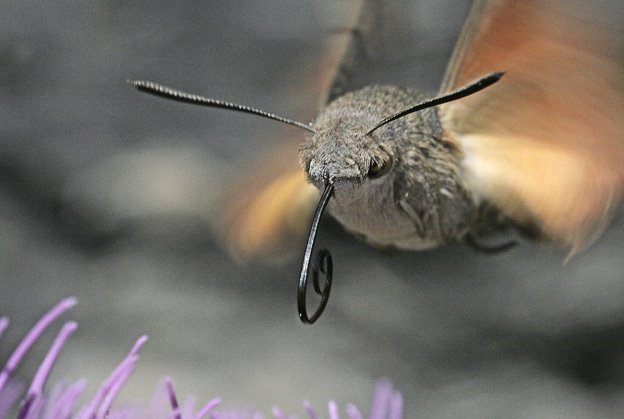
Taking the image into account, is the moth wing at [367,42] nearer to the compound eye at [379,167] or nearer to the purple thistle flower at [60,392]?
the compound eye at [379,167]

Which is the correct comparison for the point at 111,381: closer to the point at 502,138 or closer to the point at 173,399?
the point at 173,399

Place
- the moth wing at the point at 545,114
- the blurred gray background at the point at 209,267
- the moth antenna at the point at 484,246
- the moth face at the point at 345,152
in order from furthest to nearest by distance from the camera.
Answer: the blurred gray background at the point at 209,267 < the moth antenna at the point at 484,246 < the moth wing at the point at 545,114 < the moth face at the point at 345,152

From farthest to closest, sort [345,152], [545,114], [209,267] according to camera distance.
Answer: [209,267] < [545,114] < [345,152]

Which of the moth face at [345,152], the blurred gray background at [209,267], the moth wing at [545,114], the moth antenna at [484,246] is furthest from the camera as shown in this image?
the blurred gray background at [209,267]

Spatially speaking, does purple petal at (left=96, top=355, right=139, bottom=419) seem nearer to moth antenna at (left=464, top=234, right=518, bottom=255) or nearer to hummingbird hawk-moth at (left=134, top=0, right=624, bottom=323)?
hummingbird hawk-moth at (left=134, top=0, right=624, bottom=323)

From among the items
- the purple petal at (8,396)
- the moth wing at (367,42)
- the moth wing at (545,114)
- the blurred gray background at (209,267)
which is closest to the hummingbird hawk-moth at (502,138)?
the moth wing at (545,114)

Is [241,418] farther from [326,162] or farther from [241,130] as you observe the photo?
[241,130]

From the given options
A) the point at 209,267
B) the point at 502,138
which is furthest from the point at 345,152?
the point at 209,267
